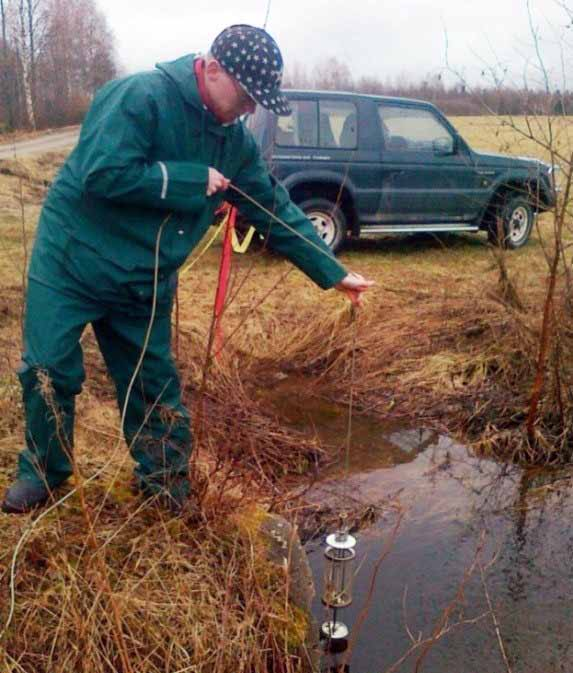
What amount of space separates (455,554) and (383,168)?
20.7 ft

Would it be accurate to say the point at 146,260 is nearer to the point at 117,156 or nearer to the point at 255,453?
the point at 117,156

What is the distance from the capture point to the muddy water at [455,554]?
3.02 meters

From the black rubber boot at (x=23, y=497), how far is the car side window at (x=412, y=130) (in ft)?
24.0

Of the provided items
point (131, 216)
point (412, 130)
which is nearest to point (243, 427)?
point (131, 216)

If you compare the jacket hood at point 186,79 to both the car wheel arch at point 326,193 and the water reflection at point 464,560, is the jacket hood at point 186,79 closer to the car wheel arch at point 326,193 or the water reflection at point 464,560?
the water reflection at point 464,560

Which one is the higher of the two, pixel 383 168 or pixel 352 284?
pixel 352 284

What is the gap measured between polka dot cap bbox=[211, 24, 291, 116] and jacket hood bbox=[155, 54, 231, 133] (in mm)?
110

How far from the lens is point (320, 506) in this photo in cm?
397

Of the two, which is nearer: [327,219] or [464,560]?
[464,560]

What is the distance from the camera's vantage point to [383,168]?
9.12 metres

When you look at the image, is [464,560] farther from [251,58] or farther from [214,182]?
[251,58]

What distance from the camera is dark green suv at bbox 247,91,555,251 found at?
338 inches

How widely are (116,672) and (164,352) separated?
111 cm

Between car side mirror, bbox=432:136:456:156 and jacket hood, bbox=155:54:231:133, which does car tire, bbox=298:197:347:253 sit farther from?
jacket hood, bbox=155:54:231:133
